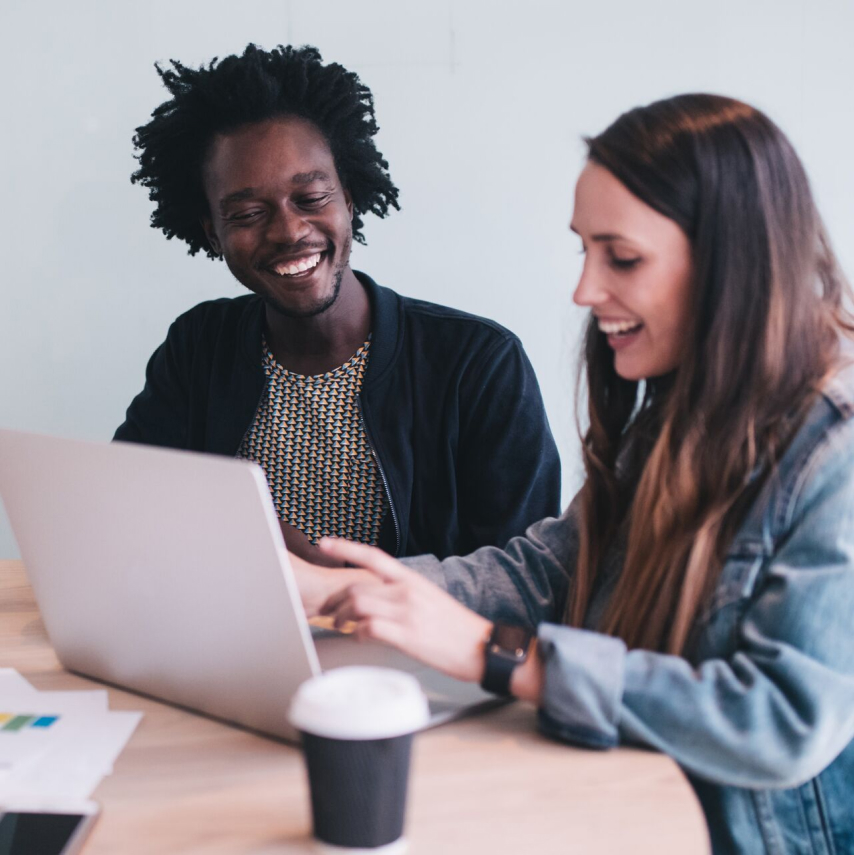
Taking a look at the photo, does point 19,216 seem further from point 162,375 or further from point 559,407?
point 559,407

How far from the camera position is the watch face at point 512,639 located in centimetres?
87

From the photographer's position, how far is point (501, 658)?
2.84ft

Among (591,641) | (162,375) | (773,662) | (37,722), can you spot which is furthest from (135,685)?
(162,375)

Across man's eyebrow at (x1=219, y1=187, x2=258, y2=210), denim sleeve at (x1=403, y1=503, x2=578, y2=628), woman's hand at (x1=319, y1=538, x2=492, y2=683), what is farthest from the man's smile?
woman's hand at (x1=319, y1=538, x2=492, y2=683)

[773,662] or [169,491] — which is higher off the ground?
[169,491]

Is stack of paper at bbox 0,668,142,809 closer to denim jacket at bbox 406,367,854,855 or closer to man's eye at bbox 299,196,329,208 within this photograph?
denim jacket at bbox 406,367,854,855

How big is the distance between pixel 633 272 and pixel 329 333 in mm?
807

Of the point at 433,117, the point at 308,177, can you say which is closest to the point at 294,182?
the point at 308,177

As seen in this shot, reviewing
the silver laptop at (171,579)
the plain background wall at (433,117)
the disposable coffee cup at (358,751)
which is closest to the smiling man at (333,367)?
the plain background wall at (433,117)

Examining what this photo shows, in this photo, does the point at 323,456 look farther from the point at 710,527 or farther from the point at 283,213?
the point at 710,527

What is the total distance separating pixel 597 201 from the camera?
1007 millimetres

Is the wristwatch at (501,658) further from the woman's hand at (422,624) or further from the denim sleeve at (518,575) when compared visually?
the denim sleeve at (518,575)

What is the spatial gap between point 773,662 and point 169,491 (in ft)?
1.59

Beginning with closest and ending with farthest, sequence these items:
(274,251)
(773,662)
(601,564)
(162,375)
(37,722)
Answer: (773,662) < (37,722) < (601,564) < (274,251) < (162,375)
